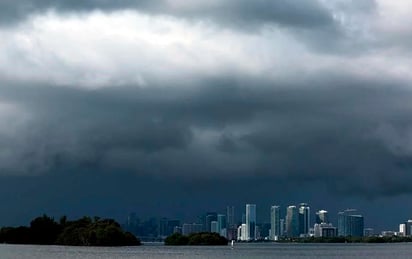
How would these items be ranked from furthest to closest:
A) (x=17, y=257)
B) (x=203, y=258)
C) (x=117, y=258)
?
(x=203, y=258) → (x=117, y=258) → (x=17, y=257)

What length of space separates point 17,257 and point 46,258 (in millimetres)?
6075

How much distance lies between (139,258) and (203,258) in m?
16.1

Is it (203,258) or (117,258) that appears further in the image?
(203,258)

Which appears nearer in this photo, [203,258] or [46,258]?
[46,258]

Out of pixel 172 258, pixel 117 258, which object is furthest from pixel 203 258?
pixel 117 258

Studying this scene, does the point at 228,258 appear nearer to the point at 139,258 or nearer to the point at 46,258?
the point at 139,258

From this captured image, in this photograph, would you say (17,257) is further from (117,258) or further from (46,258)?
(117,258)

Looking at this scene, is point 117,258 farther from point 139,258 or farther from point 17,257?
point 17,257

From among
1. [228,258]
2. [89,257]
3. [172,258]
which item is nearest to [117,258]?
[89,257]

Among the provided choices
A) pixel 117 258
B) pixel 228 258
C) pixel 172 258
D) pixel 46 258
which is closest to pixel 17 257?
pixel 46 258

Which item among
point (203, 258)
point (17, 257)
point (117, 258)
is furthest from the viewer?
point (203, 258)

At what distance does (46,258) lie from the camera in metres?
170

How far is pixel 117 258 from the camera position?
592 ft

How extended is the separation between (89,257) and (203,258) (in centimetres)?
2995
